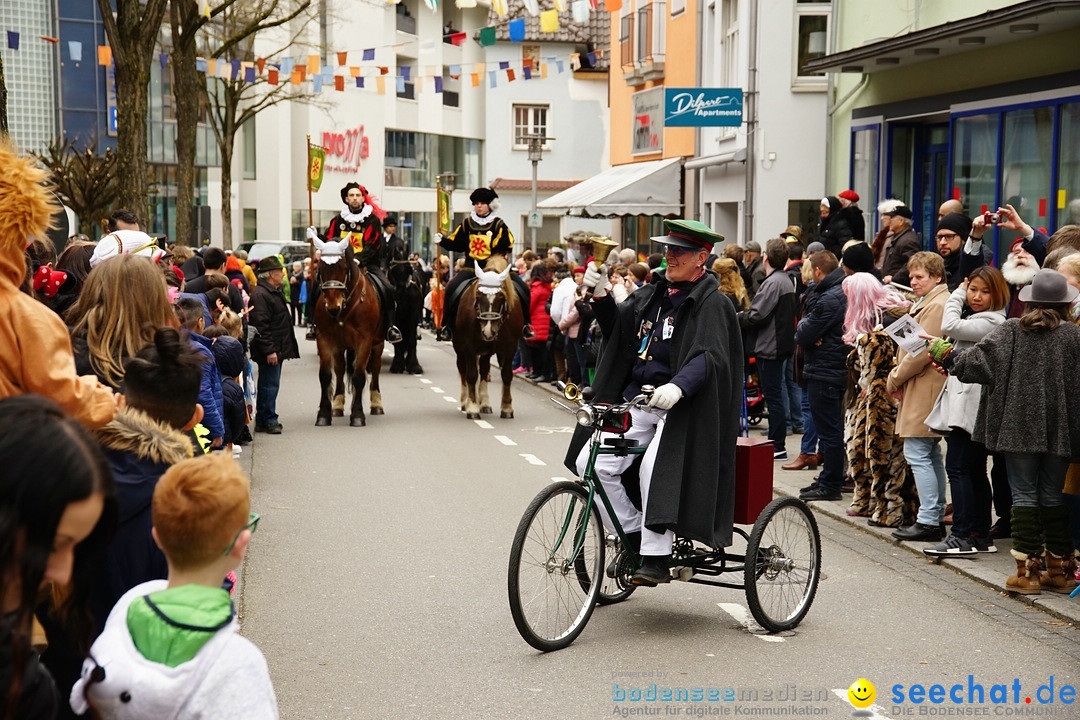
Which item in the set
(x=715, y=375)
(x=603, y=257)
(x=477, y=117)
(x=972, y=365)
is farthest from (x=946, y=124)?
(x=477, y=117)

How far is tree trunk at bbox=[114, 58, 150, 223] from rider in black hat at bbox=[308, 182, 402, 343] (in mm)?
4920

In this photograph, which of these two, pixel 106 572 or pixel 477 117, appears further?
pixel 477 117

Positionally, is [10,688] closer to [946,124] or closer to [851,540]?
[851,540]

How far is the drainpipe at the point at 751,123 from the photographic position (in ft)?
73.8

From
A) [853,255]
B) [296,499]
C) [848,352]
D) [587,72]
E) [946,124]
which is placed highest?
[587,72]

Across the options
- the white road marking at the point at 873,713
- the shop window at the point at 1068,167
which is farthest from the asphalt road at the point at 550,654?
the shop window at the point at 1068,167

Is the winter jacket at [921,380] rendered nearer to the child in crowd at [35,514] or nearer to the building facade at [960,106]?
the building facade at [960,106]

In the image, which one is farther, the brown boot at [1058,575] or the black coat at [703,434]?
the brown boot at [1058,575]

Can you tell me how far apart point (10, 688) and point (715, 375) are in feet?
15.6

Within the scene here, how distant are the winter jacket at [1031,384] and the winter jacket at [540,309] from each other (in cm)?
1271

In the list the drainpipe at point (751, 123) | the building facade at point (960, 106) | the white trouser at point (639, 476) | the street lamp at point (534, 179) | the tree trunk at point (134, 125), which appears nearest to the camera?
the white trouser at point (639, 476)

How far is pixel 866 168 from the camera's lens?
21.2 metres

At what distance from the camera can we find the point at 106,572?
154 inches

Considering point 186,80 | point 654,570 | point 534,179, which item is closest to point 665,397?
point 654,570
